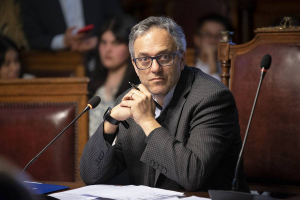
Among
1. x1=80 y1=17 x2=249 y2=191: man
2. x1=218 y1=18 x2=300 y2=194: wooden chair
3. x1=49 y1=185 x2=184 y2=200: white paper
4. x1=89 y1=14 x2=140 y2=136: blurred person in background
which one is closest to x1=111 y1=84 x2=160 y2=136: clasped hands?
x1=80 y1=17 x2=249 y2=191: man

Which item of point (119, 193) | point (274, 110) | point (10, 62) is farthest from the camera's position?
point (10, 62)

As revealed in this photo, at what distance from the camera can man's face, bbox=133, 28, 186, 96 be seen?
60.1 inches

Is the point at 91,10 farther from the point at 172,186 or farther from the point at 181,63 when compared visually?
the point at 172,186

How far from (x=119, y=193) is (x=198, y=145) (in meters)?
0.30

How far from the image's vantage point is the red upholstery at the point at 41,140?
1.94 m

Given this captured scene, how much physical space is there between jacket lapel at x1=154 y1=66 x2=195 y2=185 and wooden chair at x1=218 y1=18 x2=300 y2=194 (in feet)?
0.92

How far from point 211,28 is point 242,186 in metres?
2.73

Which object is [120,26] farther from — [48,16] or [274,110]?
[274,110]

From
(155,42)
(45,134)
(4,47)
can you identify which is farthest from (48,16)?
(155,42)

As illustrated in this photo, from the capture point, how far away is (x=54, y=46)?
4012 mm

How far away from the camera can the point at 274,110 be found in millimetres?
1670

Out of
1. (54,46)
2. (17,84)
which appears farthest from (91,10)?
(17,84)

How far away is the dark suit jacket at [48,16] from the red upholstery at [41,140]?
7.14ft

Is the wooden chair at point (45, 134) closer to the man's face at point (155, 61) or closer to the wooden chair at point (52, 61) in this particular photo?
the man's face at point (155, 61)
